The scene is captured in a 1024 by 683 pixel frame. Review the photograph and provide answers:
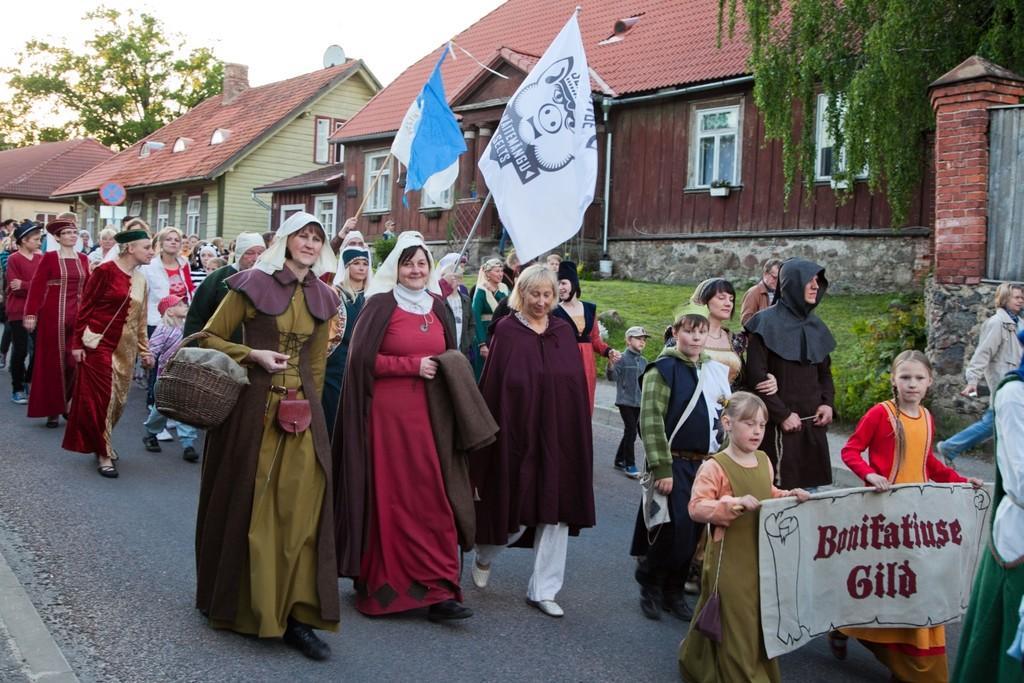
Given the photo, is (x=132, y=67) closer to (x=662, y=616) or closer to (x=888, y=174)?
(x=888, y=174)

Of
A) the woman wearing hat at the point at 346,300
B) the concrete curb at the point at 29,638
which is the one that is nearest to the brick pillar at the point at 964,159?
the woman wearing hat at the point at 346,300

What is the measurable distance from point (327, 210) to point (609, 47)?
13.3m

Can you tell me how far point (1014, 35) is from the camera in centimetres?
1201

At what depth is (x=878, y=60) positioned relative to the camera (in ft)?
41.4

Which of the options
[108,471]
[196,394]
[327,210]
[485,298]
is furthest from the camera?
[327,210]

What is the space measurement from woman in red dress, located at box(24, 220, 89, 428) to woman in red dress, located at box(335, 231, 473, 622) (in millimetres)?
5941

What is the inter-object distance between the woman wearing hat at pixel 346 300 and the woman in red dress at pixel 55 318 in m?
3.42

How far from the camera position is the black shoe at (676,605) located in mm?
5883

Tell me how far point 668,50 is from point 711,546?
20615 millimetres

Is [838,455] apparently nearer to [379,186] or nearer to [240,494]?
[240,494]

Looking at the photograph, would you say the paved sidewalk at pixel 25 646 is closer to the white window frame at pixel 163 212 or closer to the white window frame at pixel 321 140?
the white window frame at pixel 321 140

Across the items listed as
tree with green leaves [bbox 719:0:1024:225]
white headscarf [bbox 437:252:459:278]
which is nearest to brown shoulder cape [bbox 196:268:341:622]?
white headscarf [bbox 437:252:459:278]

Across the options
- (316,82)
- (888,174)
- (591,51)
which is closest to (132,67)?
(316,82)

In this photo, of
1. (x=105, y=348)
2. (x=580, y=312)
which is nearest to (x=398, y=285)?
(x=580, y=312)
